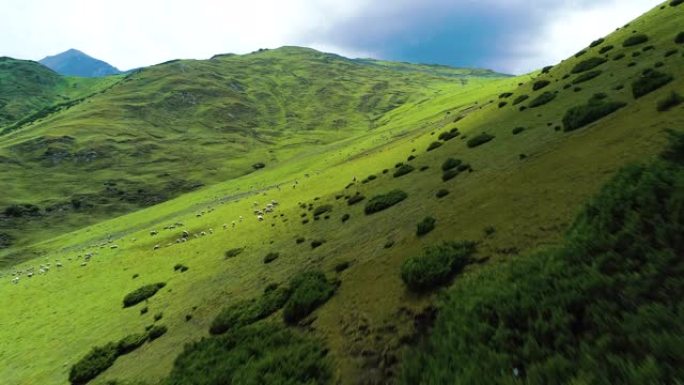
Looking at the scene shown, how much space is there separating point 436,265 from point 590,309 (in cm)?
836

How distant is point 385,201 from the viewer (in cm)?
3697

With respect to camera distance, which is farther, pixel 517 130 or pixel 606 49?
pixel 606 49

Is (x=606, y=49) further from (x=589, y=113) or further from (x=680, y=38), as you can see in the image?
(x=589, y=113)

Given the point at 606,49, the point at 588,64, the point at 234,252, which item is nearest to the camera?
the point at 234,252

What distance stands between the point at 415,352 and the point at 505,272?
3977mm

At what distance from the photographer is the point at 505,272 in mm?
13664

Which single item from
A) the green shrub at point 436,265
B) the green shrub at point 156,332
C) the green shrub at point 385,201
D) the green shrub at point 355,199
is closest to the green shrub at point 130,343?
the green shrub at point 156,332

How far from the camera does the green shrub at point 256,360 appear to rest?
1466 centimetres

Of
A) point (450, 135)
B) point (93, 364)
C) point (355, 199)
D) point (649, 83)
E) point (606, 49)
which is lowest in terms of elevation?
point (93, 364)

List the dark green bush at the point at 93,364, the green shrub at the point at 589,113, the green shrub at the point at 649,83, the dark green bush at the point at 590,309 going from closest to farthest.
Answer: the dark green bush at the point at 590,309
the dark green bush at the point at 93,364
the green shrub at the point at 649,83
the green shrub at the point at 589,113

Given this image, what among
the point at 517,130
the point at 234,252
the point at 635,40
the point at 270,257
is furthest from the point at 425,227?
the point at 635,40

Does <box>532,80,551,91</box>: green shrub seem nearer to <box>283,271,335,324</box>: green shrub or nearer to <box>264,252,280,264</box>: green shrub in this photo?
<box>264,252,280,264</box>: green shrub

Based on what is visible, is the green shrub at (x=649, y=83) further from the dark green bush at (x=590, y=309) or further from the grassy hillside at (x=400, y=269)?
the dark green bush at (x=590, y=309)

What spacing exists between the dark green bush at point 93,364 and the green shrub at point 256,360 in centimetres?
958
